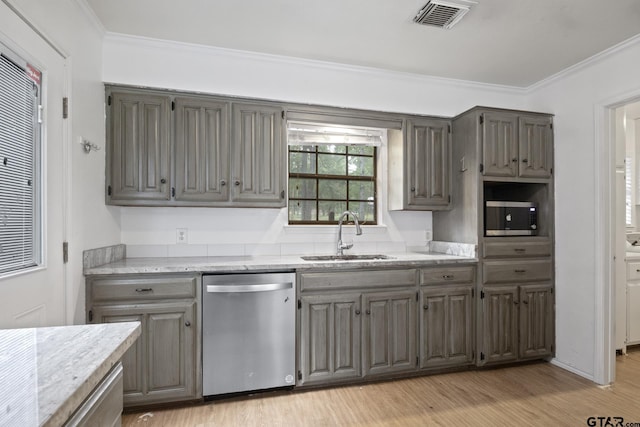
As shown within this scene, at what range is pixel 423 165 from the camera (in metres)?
3.10

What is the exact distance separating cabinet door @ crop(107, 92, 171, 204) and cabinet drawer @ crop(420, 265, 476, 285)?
2081mm

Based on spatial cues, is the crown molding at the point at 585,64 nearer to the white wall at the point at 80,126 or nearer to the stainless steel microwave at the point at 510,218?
the stainless steel microwave at the point at 510,218

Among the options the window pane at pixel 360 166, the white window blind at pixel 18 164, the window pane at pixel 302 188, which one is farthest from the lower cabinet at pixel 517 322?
the white window blind at pixel 18 164

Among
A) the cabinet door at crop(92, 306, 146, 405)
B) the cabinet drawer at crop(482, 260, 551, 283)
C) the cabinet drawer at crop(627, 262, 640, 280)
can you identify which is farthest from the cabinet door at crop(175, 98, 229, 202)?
the cabinet drawer at crop(627, 262, 640, 280)

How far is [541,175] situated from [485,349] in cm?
159

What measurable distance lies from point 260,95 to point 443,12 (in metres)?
1.48

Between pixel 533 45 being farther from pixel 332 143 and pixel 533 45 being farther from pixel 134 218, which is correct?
pixel 134 218

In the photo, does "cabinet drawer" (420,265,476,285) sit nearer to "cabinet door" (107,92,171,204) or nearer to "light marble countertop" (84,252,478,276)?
"light marble countertop" (84,252,478,276)

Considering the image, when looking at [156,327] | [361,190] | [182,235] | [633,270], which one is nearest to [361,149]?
[361,190]

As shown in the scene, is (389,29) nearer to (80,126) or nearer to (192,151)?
(192,151)

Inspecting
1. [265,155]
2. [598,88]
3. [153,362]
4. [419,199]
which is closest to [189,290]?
[153,362]

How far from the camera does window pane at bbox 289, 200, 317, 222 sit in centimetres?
319

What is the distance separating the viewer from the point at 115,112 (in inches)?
97.6

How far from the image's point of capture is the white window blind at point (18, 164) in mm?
1464
